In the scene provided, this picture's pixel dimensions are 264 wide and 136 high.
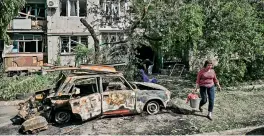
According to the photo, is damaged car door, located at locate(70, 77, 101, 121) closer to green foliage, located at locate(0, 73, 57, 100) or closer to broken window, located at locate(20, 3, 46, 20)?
green foliage, located at locate(0, 73, 57, 100)

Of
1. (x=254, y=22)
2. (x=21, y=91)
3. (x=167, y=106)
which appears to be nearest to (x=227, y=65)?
(x=254, y=22)

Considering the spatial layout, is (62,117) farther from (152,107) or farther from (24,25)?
(24,25)

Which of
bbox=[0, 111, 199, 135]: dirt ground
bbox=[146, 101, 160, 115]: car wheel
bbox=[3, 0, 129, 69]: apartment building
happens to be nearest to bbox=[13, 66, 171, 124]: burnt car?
bbox=[146, 101, 160, 115]: car wheel

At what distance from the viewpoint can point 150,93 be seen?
30.9 feet

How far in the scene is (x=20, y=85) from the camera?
13445 millimetres

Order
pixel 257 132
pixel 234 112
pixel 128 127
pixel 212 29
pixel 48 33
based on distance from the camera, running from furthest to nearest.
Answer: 1. pixel 48 33
2. pixel 212 29
3. pixel 234 112
4. pixel 128 127
5. pixel 257 132

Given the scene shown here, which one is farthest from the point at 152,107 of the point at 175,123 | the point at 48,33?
the point at 48,33

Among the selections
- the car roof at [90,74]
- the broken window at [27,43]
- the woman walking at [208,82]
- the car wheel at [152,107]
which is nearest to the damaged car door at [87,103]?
the car roof at [90,74]

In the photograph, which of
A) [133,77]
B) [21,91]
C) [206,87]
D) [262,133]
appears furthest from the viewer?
[133,77]

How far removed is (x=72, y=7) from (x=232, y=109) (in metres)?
17.5

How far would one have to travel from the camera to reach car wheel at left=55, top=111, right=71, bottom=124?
28.9 feet

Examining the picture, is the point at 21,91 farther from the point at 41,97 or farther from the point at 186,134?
the point at 186,134

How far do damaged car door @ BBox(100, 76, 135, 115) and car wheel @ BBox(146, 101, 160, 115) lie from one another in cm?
51

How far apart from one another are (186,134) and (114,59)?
8.33m
